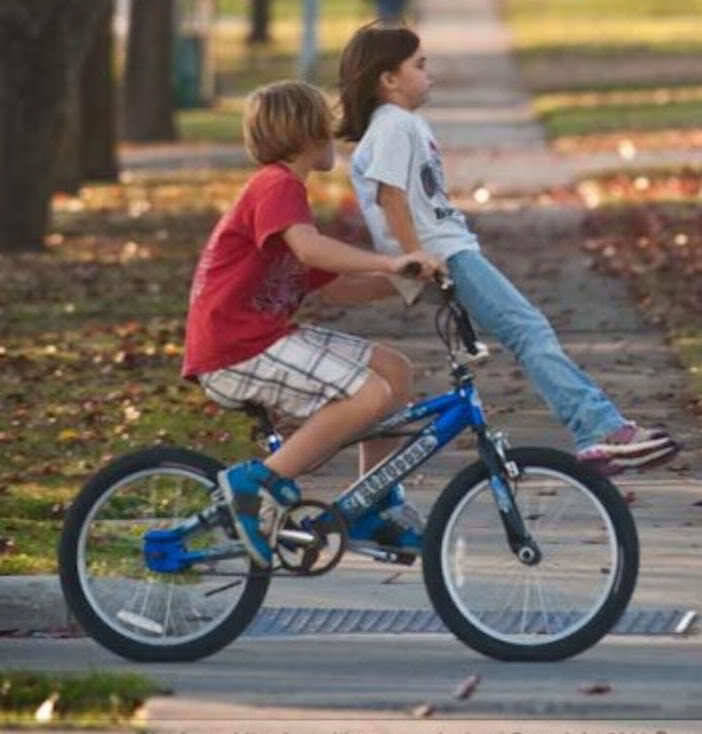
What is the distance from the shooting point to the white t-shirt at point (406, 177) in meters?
9.19

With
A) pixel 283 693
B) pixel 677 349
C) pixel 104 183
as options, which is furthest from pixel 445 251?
pixel 104 183

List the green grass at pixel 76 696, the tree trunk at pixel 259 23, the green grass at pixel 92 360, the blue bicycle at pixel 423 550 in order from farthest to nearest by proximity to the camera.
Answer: the tree trunk at pixel 259 23
the green grass at pixel 92 360
the blue bicycle at pixel 423 550
the green grass at pixel 76 696

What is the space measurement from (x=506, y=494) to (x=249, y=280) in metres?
0.86

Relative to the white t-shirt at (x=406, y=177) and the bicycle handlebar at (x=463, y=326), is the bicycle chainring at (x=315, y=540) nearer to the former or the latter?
the bicycle handlebar at (x=463, y=326)

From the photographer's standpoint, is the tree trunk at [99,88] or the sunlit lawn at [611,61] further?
the sunlit lawn at [611,61]

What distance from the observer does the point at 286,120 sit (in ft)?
29.0

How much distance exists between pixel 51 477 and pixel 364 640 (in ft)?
11.3

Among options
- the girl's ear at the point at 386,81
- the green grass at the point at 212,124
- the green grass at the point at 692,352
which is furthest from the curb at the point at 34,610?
the green grass at the point at 212,124

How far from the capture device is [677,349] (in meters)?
16.2

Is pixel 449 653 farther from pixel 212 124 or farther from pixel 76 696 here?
pixel 212 124

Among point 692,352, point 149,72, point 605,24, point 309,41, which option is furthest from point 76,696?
point 605,24

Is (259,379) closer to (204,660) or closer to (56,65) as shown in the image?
(204,660)

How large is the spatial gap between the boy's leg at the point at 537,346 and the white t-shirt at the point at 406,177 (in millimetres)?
90

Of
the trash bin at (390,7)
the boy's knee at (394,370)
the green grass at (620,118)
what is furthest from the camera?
the trash bin at (390,7)
